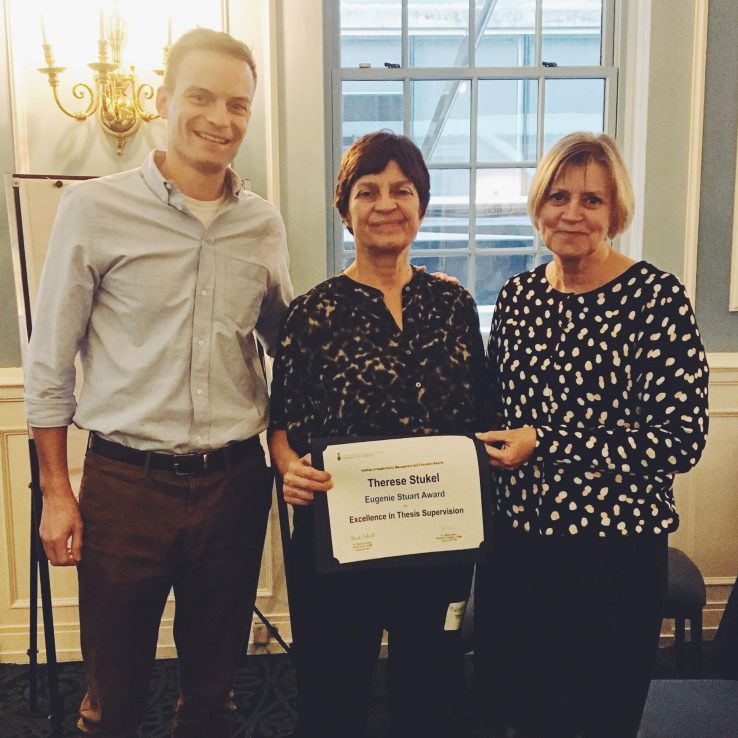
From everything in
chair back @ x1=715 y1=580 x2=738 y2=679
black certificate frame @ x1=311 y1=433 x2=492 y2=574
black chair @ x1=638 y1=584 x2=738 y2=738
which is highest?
black certificate frame @ x1=311 y1=433 x2=492 y2=574

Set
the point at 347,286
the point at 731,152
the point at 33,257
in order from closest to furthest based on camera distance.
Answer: the point at 347,286
the point at 33,257
the point at 731,152

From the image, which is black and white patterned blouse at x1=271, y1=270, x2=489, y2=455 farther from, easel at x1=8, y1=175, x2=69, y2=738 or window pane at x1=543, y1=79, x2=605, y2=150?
window pane at x1=543, y1=79, x2=605, y2=150

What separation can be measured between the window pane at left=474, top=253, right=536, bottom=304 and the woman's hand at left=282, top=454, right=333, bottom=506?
63.3 inches

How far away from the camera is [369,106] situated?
286cm

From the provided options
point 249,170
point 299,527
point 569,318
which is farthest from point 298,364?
point 249,170

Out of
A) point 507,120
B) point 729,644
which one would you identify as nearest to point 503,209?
point 507,120

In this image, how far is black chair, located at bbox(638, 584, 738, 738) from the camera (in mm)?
1597

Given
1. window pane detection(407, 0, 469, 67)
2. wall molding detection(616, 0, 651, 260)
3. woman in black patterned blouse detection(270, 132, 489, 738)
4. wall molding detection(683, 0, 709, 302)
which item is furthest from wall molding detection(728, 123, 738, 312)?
woman in black patterned blouse detection(270, 132, 489, 738)

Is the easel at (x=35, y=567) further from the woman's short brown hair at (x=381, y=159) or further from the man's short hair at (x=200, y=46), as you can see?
the woman's short brown hair at (x=381, y=159)

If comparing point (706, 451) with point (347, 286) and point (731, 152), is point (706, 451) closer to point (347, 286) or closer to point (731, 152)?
point (731, 152)

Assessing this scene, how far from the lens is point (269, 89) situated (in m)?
2.57

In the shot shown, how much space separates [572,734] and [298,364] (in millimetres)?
928

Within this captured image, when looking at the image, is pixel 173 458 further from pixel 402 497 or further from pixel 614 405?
pixel 614 405

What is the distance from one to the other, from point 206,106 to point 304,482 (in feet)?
2.57
